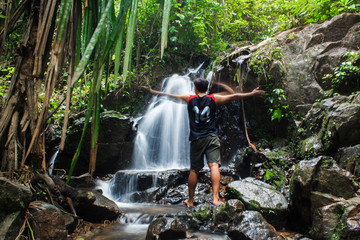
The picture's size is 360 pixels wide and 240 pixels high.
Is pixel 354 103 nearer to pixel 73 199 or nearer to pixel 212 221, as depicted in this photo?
pixel 212 221

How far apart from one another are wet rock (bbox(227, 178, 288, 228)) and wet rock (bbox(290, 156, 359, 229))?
0.22m

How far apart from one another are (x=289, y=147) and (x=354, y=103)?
1.87 meters

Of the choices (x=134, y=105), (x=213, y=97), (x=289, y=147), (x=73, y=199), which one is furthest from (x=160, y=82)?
(x=73, y=199)

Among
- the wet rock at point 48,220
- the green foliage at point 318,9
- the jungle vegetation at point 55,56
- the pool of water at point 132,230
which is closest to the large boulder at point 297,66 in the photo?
the green foliage at point 318,9

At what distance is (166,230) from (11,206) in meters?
1.51

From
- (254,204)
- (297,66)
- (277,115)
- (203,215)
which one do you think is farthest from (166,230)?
(297,66)

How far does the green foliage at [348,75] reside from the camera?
498 centimetres

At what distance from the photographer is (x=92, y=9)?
144cm

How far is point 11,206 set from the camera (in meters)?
1.67

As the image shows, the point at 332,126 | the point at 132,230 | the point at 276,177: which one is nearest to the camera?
the point at 132,230

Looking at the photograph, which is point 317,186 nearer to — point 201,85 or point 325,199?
point 325,199

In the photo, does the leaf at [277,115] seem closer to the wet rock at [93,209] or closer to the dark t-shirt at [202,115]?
the dark t-shirt at [202,115]

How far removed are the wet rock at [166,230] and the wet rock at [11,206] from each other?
1318 millimetres

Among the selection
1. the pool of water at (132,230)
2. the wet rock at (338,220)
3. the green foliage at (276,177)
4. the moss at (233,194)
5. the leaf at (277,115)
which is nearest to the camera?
the wet rock at (338,220)
